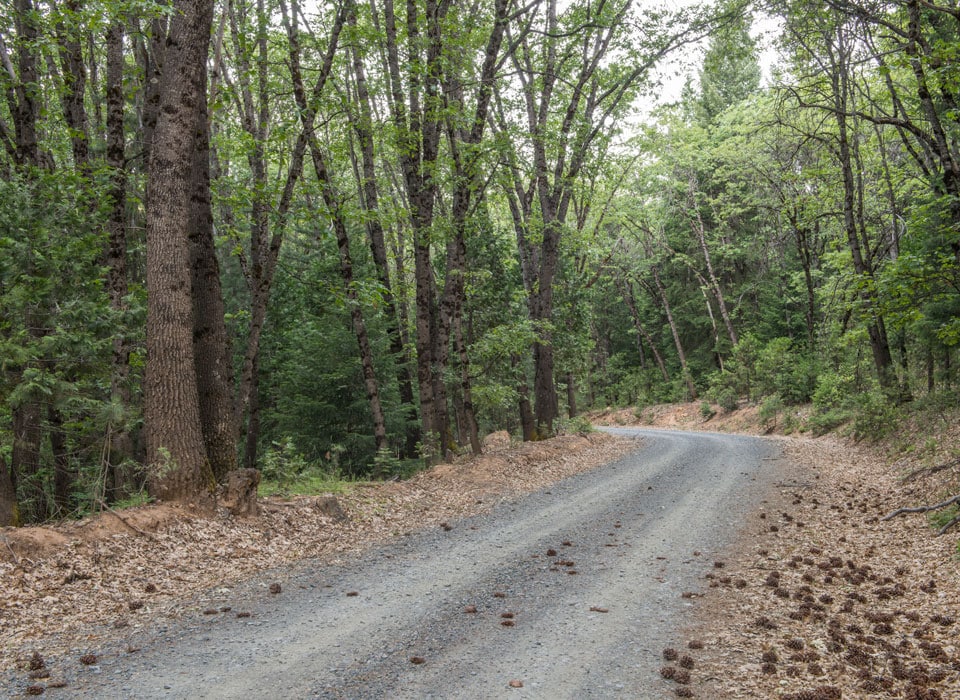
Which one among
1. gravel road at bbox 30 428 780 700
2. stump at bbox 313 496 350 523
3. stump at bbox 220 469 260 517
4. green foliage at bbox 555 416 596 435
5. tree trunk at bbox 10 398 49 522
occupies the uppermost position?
tree trunk at bbox 10 398 49 522

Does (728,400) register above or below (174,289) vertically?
below

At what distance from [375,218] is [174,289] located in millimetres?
4934

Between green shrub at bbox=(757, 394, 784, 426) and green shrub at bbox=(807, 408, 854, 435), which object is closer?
green shrub at bbox=(807, 408, 854, 435)

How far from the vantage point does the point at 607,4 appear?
14.8 m

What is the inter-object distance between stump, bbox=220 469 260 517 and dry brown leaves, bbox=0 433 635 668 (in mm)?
163

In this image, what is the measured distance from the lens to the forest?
7820 mm

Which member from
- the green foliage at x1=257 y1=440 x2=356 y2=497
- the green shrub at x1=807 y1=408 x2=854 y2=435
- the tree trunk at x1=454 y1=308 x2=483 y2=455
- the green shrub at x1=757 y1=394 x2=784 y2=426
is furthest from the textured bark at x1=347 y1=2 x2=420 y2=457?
the green shrub at x1=757 y1=394 x2=784 y2=426

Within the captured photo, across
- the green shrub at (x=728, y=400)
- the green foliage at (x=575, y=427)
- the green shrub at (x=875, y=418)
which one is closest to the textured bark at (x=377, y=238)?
the green foliage at (x=575, y=427)

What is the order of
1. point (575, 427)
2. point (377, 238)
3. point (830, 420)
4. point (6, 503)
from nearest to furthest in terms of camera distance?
point (6, 503), point (377, 238), point (830, 420), point (575, 427)

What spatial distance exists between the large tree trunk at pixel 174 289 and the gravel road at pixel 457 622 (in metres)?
2.06

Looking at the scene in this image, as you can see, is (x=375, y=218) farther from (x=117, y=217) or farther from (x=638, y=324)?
(x=638, y=324)

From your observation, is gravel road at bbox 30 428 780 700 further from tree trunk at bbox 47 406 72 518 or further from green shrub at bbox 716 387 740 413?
green shrub at bbox 716 387 740 413

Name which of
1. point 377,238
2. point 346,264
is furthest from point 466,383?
point 377,238

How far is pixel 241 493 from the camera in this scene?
7.84 metres
